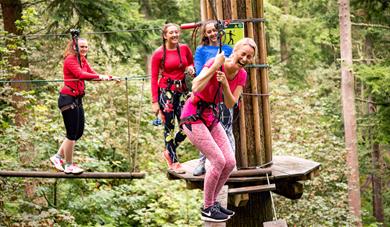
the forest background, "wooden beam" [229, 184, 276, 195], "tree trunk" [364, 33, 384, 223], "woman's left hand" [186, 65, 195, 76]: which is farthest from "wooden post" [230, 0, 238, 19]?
"tree trunk" [364, 33, 384, 223]

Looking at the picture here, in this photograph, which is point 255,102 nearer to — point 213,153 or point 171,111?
point 171,111

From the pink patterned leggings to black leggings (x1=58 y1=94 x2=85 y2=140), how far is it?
1267 millimetres

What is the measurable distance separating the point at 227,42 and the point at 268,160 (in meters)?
1.25

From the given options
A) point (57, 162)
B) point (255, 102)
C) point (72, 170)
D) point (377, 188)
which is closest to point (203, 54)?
point (255, 102)

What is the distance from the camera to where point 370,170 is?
51.9 feet

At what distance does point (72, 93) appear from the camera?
448cm

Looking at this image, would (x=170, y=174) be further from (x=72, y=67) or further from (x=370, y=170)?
(x=370, y=170)

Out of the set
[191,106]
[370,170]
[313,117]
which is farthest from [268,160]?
[370,170]

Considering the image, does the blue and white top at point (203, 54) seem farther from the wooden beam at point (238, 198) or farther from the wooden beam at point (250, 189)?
the wooden beam at point (238, 198)

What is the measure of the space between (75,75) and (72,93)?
0.19 metres

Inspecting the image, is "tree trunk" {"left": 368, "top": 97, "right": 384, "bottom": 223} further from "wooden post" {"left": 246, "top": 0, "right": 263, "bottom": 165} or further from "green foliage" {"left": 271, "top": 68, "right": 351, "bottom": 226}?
"wooden post" {"left": 246, "top": 0, "right": 263, "bottom": 165}

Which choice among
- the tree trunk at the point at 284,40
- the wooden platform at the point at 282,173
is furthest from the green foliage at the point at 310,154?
the tree trunk at the point at 284,40

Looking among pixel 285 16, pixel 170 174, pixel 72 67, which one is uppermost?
pixel 285 16

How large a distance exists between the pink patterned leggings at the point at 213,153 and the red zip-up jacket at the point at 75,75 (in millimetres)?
1120
